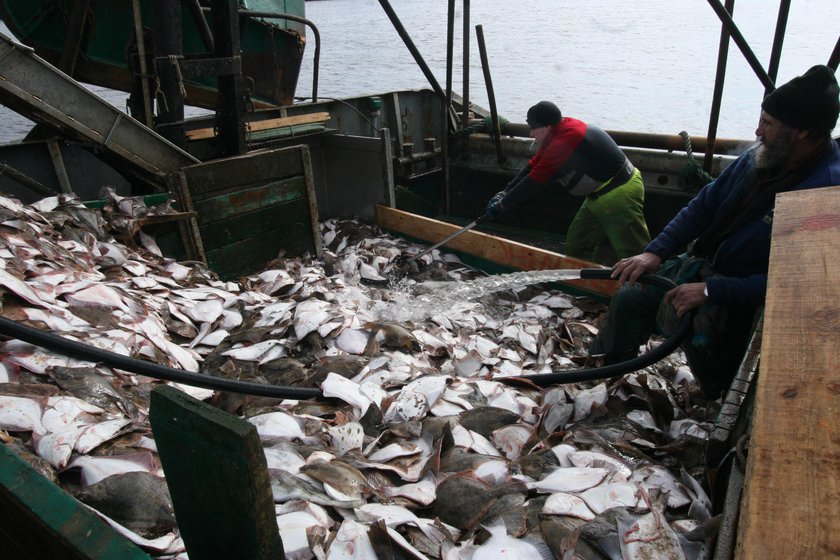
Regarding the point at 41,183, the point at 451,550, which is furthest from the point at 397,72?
the point at 451,550

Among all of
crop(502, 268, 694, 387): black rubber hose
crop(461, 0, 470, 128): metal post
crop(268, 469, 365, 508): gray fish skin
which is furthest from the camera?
crop(461, 0, 470, 128): metal post

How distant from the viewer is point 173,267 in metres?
4.65

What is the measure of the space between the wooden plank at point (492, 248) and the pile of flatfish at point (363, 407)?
0.71ft

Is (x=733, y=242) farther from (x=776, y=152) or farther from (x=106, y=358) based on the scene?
(x=106, y=358)

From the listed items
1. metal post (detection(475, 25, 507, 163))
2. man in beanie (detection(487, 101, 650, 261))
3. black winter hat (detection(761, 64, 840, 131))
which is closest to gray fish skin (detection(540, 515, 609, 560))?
black winter hat (detection(761, 64, 840, 131))

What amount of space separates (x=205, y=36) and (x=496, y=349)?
4103 millimetres

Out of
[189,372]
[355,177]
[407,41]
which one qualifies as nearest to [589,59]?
→ [407,41]

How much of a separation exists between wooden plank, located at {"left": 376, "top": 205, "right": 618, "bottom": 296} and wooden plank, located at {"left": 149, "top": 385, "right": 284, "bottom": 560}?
4.03 meters

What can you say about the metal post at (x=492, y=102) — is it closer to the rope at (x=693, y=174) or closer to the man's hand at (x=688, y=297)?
the rope at (x=693, y=174)

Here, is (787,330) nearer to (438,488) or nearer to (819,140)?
(438,488)

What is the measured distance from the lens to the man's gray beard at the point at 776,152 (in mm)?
2900

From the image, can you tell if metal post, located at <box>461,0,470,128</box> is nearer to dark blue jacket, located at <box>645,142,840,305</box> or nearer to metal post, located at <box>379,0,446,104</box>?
metal post, located at <box>379,0,446,104</box>

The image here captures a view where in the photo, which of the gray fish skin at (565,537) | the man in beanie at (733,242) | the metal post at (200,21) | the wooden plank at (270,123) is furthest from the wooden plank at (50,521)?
the metal post at (200,21)

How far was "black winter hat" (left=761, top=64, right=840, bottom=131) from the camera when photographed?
282 cm
